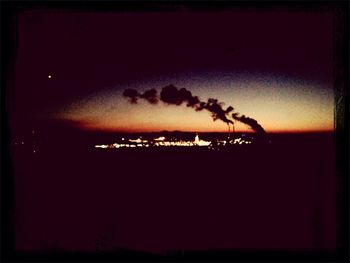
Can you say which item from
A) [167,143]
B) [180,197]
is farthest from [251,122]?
[180,197]

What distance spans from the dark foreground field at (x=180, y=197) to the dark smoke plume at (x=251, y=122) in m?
0.14

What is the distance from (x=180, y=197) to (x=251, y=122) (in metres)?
0.87

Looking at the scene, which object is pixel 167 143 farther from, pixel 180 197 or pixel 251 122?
pixel 251 122

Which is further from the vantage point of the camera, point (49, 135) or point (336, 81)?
point (49, 135)

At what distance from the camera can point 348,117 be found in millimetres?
2129

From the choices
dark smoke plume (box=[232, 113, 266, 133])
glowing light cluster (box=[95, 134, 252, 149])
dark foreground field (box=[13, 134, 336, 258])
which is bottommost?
dark foreground field (box=[13, 134, 336, 258])

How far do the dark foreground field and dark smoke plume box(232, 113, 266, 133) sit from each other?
14 cm

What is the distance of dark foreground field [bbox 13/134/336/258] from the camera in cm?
262

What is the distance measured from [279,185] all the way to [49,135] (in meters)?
1.83

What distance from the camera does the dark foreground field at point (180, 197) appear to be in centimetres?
262

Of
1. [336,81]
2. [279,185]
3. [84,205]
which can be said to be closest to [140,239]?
[84,205]

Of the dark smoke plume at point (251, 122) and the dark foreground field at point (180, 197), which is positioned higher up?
the dark smoke plume at point (251, 122)

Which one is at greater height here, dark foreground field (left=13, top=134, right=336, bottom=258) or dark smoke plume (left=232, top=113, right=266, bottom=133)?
dark smoke plume (left=232, top=113, right=266, bottom=133)

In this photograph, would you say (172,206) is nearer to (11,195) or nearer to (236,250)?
(236,250)
